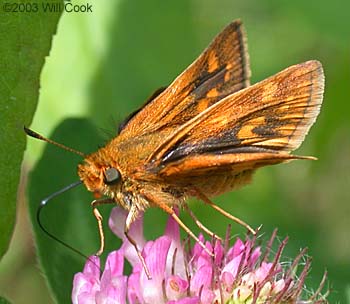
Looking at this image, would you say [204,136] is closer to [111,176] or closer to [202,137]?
[202,137]

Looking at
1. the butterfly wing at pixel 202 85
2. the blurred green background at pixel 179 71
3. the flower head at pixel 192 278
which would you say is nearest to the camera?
the flower head at pixel 192 278

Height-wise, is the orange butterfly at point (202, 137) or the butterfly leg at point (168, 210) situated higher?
the orange butterfly at point (202, 137)

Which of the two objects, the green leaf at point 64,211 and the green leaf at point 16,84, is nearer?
the green leaf at point 16,84

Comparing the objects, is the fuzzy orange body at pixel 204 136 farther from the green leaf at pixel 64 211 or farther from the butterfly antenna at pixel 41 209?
the green leaf at pixel 64 211

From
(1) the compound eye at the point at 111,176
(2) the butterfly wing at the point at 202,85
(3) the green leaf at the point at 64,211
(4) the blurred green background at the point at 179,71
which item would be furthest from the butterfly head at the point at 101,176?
(4) the blurred green background at the point at 179,71

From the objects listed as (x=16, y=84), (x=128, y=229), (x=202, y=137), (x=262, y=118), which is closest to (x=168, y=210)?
(x=128, y=229)

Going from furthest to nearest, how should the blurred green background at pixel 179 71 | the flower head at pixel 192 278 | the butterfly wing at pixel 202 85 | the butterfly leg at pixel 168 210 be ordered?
1. the blurred green background at pixel 179 71
2. the butterfly wing at pixel 202 85
3. the butterfly leg at pixel 168 210
4. the flower head at pixel 192 278

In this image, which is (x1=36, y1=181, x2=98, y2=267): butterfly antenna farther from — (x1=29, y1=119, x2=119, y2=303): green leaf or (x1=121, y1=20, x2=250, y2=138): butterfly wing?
(x1=121, y1=20, x2=250, y2=138): butterfly wing

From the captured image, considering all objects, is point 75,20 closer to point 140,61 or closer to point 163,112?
point 140,61

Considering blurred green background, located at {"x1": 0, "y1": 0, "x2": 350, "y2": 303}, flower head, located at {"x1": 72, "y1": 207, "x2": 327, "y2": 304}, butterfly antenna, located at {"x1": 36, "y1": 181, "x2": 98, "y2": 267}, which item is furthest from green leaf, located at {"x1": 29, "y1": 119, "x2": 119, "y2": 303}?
flower head, located at {"x1": 72, "y1": 207, "x2": 327, "y2": 304}
